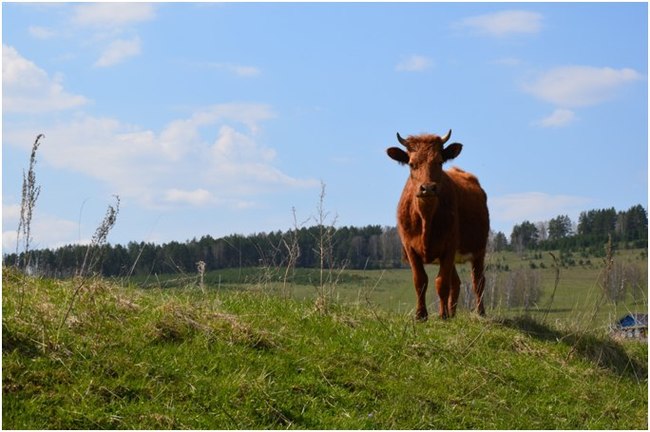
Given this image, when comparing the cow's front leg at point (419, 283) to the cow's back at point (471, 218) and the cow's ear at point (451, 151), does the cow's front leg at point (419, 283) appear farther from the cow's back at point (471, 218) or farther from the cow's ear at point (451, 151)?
the cow's ear at point (451, 151)

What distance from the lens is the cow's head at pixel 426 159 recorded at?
13275 millimetres

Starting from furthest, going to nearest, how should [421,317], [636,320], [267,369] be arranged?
[636,320] < [421,317] < [267,369]

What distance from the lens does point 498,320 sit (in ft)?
47.7

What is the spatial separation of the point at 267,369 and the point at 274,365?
0.47 feet

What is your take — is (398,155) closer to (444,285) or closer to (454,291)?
(444,285)

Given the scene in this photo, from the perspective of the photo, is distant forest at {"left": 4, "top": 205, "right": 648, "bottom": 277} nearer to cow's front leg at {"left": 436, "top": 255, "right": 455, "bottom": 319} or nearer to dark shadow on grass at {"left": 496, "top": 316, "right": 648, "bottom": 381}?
cow's front leg at {"left": 436, "top": 255, "right": 455, "bottom": 319}

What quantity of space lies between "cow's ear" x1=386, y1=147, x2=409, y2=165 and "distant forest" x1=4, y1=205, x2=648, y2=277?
1.56 metres

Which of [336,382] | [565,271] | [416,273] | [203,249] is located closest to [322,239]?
[416,273]

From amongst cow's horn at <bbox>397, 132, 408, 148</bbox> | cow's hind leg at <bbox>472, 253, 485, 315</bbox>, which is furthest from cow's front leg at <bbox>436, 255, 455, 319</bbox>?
cow's horn at <bbox>397, 132, 408, 148</bbox>

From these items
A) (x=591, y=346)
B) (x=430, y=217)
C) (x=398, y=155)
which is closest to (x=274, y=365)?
(x=430, y=217)

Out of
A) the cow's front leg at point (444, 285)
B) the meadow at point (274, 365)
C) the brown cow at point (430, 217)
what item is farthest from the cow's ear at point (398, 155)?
the meadow at point (274, 365)

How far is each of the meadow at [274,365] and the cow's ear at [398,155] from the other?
2.32m

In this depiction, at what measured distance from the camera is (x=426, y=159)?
1370 centimetres

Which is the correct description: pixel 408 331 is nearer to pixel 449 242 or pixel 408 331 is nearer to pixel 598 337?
pixel 449 242
